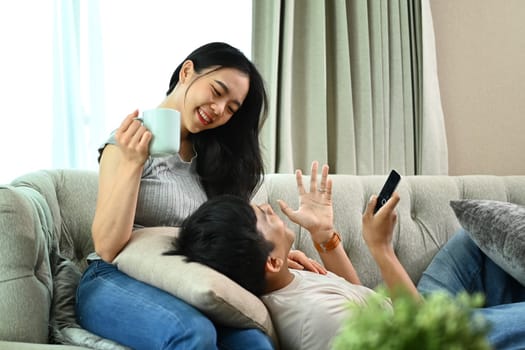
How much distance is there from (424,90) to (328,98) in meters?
0.53

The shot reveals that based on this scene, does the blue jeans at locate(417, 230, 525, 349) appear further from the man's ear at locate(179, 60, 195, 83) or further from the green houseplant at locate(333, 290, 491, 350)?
the green houseplant at locate(333, 290, 491, 350)

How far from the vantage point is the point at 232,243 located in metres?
1.20

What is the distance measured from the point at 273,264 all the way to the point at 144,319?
31 cm

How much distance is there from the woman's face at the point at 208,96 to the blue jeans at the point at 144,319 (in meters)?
0.44

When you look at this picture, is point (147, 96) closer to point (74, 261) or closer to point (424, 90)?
point (74, 261)

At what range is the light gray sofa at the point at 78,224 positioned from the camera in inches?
47.1

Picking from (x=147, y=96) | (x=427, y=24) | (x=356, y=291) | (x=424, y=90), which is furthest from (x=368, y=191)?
(x=427, y=24)

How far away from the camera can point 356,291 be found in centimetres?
135

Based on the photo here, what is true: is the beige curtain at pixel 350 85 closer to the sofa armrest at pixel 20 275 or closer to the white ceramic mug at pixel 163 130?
the white ceramic mug at pixel 163 130

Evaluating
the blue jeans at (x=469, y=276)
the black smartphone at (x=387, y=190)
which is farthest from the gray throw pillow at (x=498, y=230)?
the black smartphone at (x=387, y=190)

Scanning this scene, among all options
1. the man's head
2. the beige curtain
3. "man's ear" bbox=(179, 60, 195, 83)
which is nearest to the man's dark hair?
the man's head

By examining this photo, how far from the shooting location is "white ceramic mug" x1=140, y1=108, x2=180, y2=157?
124 centimetres

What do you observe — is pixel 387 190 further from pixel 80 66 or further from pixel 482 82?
pixel 482 82

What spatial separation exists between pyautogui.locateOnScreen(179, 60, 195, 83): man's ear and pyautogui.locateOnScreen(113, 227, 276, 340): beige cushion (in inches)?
20.5
